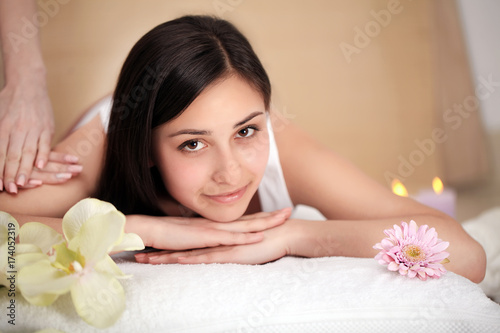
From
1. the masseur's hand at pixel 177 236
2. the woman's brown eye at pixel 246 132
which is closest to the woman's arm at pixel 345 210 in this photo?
the masseur's hand at pixel 177 236

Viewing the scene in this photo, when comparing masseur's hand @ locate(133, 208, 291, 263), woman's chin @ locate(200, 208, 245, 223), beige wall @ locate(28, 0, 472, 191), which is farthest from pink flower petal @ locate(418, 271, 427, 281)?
beige wall @ locate(28, 0, 472, 191)

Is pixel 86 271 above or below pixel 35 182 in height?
above

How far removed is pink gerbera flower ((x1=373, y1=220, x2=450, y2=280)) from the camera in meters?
0.84

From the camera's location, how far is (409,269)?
84 centimetres

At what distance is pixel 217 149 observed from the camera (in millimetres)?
1108

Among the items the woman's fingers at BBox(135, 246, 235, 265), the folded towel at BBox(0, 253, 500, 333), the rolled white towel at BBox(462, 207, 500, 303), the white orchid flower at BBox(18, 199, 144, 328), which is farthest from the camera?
the rolled white towel at BBox(462, 207, 500, 303)

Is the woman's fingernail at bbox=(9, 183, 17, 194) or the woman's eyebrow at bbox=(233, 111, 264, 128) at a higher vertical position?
the woman's eyebrow at bbox=(233, 111, 264, 128)

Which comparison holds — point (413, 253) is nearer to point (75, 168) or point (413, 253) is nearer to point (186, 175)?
point (186, 175)

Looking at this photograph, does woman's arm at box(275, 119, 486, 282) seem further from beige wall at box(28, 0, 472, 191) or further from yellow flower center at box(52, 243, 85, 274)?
beige wall at box(28, 0, 472, 191)

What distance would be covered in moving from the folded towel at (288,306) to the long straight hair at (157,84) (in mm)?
446

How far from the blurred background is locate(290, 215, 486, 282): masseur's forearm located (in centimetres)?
123

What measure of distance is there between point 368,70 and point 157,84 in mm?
1955

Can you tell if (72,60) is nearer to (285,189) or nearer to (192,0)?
(192,0)

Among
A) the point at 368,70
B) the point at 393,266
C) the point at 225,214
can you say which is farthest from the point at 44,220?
the point at 368,70
